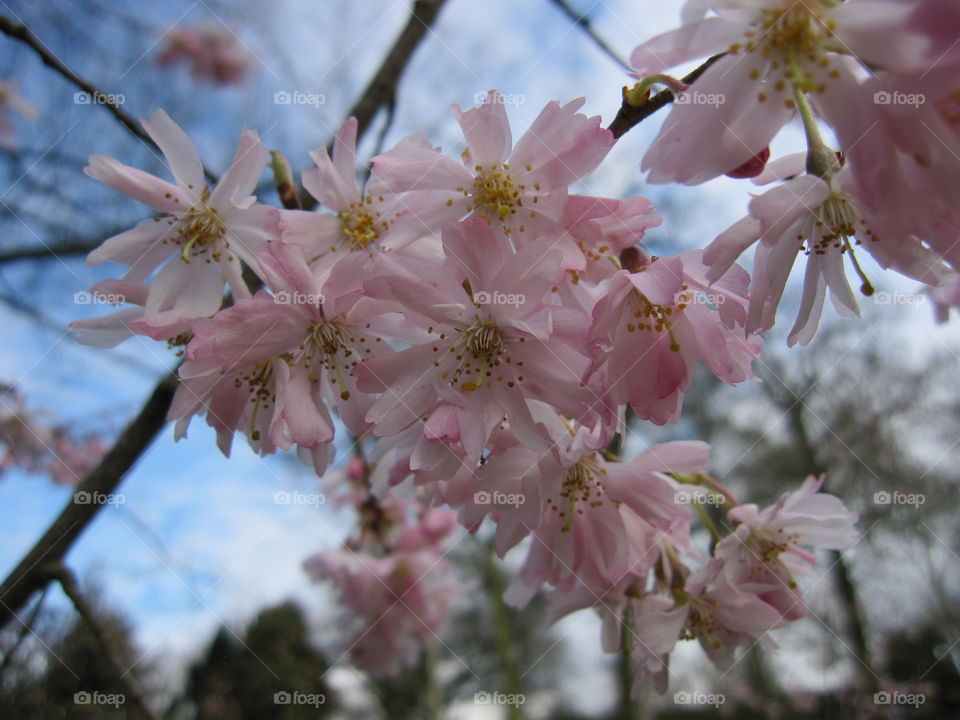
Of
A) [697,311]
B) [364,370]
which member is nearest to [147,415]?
[364,370]

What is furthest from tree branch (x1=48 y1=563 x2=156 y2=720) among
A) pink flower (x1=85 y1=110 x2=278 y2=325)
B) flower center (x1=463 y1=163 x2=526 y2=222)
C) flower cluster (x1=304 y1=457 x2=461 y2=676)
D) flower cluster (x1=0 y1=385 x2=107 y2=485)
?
flower cluster (x1=0 y1=385 x2=107 y2=485)

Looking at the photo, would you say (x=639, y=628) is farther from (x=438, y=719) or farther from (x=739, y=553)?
(x=438, y=719)

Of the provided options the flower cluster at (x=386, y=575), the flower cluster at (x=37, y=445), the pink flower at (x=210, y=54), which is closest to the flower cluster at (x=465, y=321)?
the flower cluster at (x=386, y=575)

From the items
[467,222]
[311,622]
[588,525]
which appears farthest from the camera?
[311,622]

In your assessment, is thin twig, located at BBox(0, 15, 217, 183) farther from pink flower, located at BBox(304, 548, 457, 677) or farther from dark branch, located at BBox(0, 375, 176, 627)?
pink flower, located at BBox(304, 548, 457, 677)

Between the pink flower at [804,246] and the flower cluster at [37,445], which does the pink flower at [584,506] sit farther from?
the flower cluster at [37,445]

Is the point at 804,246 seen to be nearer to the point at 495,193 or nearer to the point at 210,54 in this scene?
the point at 495,193
